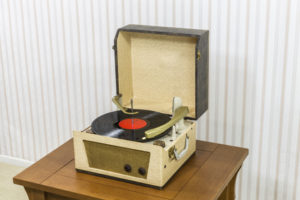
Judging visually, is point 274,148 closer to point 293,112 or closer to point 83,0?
point 293,112

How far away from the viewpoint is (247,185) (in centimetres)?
243

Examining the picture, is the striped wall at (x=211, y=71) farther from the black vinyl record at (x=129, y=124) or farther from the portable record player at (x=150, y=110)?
the black vinyl record at (x=129, y=124)

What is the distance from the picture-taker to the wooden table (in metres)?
1.71

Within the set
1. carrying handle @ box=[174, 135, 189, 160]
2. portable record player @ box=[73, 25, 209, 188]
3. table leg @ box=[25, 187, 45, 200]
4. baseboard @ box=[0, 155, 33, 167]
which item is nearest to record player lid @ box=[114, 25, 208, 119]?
portable record player @ box=[73, 25, 209, 188]

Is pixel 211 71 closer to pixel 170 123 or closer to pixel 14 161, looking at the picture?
pixel 170 123

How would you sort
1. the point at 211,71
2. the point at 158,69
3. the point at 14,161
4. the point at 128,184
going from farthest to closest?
1. the point at 14,161
2. the point at 211,71
3. the point at 158,69
4. the point at 128,184

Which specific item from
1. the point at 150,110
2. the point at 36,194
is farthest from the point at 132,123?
the point at 36,194

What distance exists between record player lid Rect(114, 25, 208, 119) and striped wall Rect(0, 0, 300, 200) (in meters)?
0.33

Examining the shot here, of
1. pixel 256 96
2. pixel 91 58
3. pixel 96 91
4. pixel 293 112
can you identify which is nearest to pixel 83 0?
pixel 91 58

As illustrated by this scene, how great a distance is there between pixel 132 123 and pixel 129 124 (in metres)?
0.01

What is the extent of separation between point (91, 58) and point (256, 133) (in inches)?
34.2

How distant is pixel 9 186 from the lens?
282 cm

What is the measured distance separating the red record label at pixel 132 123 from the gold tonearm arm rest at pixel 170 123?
0.42 feet

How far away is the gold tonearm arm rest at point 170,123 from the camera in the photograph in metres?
1.71
